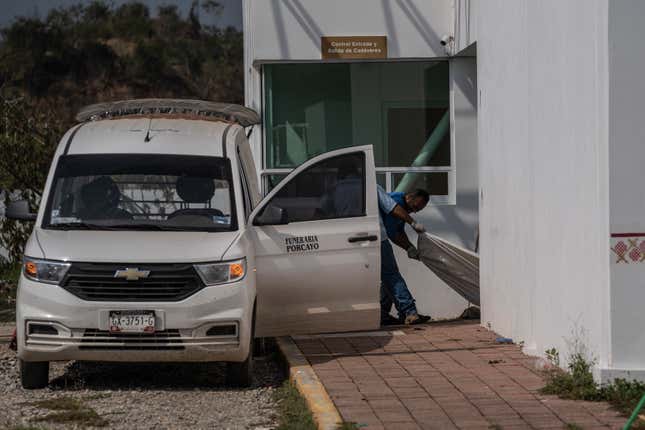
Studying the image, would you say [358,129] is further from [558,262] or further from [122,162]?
[558,262]

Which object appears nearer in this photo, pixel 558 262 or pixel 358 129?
pixel 558 262

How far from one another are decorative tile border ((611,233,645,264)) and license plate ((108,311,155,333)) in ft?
11.4

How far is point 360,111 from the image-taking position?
50.3ft

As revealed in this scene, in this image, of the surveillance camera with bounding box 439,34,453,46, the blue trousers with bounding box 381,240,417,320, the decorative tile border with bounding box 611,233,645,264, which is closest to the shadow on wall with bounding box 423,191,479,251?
the surveillance camera with bounding box 439,34,453,46

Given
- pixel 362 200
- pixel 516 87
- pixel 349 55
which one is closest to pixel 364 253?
pixel 362 200

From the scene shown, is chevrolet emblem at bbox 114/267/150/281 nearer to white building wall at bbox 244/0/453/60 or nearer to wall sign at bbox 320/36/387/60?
white building wall at bbox 244/0/453/60

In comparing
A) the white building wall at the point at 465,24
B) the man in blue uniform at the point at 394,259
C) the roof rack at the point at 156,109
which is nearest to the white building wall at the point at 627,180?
the roof rack at the point at 156,109

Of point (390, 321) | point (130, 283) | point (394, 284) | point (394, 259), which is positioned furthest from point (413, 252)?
point (130, 283)

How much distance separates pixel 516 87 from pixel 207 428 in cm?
454

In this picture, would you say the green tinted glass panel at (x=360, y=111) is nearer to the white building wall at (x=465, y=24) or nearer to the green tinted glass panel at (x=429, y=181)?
the green tinted glass panel at (x=429, y=181)

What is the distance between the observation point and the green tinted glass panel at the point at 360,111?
50.1ft

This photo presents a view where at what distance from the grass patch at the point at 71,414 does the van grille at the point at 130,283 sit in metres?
0.88

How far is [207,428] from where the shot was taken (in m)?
7.49

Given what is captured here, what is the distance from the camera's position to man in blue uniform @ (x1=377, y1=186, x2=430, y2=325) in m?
12.7
